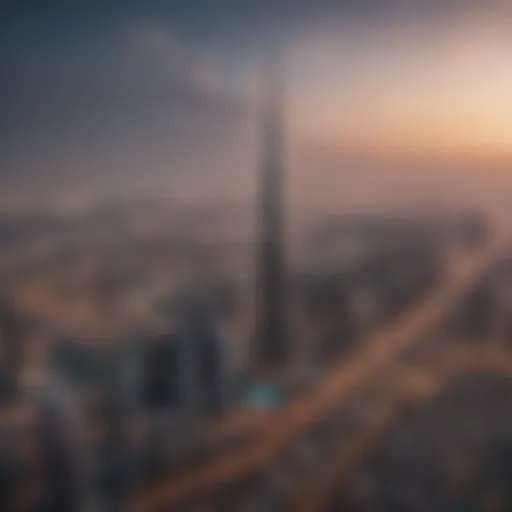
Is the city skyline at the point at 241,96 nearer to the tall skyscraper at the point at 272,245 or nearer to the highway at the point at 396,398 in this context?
the tall skyscraper at the point at 272,245

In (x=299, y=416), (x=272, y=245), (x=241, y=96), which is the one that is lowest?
(x=299, y=416)

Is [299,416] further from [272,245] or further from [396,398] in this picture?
[272,245]

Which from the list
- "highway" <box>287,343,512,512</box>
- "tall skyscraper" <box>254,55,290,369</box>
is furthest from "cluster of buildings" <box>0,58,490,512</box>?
"highway" <box>287,343,512,512</box>

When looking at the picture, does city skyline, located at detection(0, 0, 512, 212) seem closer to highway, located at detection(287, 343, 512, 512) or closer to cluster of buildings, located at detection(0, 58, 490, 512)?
cluster of buildings, located at detection(0, 58, 490, 512)

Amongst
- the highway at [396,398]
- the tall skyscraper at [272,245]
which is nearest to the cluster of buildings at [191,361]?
the tall skyscraper at [272,245]

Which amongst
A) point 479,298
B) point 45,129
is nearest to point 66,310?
point 45,129

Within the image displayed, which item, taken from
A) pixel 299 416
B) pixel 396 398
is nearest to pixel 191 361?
pixel 299 416
